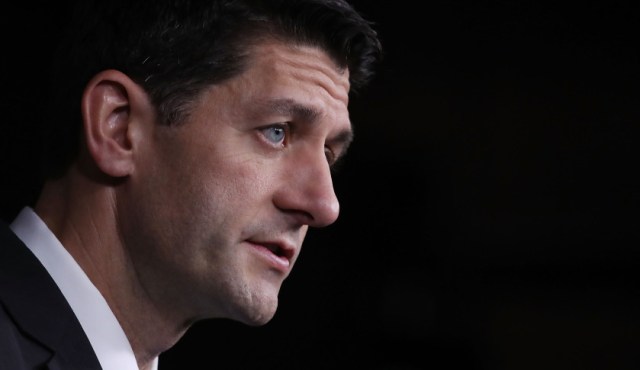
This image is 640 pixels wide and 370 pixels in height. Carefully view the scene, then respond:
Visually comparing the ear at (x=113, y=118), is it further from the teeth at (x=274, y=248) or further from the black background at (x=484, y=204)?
the black background at (x=484, y=204)

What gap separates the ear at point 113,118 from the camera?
1.21 m

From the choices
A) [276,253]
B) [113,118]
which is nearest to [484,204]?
[276,253]

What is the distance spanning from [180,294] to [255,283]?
0.09m

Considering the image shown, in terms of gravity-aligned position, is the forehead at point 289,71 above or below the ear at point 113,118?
above

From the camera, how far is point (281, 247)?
1.25m

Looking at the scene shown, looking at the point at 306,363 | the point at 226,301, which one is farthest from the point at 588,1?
the point at 226,301

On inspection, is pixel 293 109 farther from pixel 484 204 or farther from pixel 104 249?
pixel 484 204

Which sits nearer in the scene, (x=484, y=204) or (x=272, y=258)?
(x=272, y=258)

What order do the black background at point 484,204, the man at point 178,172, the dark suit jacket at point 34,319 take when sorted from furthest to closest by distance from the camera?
the black background at point 484,204, the man at point 178,172, the dark suit jacket at point 34,319

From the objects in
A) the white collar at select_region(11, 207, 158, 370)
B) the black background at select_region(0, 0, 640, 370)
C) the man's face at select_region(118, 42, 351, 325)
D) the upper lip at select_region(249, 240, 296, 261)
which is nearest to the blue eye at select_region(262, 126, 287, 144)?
the man's face at select_region(118, 42, 351, 325)

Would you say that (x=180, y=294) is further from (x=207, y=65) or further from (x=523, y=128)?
(x=523, y=128)

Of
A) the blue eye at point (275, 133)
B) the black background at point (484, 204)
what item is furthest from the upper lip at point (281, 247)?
the black background at point (484, 204)

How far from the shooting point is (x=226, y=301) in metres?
1.21

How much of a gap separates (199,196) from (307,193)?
12 cm
